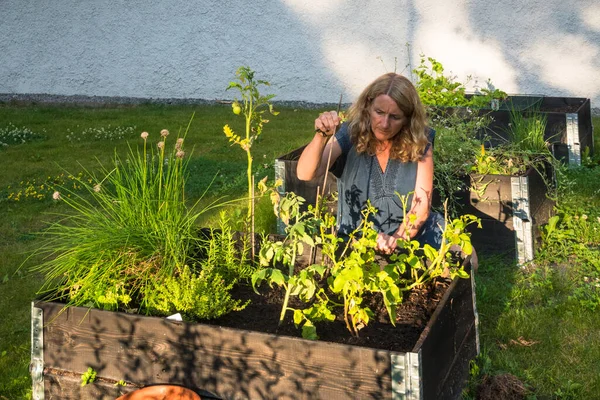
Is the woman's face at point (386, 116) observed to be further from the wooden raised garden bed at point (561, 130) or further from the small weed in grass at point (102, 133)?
the small weed in grass at point (102, 133)

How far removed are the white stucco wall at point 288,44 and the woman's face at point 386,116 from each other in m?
5.11

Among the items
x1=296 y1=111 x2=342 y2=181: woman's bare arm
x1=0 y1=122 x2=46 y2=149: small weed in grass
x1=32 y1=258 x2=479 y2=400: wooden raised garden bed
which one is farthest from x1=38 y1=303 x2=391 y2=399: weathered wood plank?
x1=0 y1=122 x2=46 y2=149: small weed in grass

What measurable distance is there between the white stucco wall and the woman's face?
5.11 meters

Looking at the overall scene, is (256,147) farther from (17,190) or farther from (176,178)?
(176,178)

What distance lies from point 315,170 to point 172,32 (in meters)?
8.59

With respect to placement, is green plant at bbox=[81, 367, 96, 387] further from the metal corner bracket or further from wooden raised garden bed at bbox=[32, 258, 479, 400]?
the metal corner bracket

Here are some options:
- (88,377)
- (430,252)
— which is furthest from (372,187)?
(88,377)

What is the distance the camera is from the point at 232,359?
2.89 m

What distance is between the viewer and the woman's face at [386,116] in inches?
157

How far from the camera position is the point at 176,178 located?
11.6ft

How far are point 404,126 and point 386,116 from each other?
0.48 ft

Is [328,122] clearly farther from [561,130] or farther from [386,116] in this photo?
[561,130]

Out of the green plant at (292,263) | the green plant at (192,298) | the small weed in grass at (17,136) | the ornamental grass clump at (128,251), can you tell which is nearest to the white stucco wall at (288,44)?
the small weed in grass at (17,136)

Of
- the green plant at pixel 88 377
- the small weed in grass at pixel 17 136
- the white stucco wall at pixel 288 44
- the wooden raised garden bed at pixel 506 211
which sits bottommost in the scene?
the green plant at pixel 88 377
